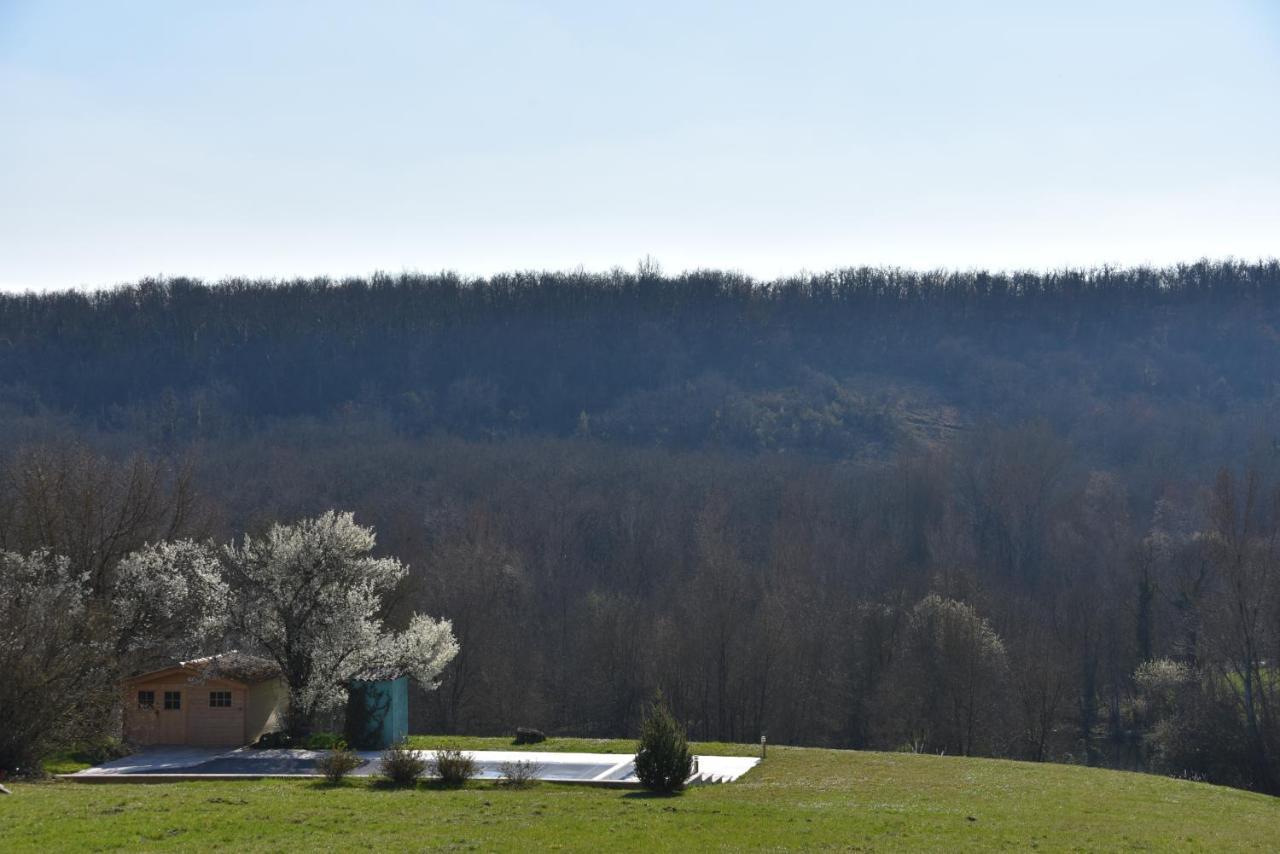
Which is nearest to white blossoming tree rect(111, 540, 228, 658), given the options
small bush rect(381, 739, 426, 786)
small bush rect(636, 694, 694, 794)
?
small bush rect(381, 739, 426, 786)

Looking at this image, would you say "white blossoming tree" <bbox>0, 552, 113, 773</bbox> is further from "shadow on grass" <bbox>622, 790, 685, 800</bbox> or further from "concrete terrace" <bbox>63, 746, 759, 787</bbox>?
"shadow on grass" <bbox>622, 790, 685, 800</bbox>

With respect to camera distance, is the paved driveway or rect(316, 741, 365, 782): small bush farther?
the paved driveway

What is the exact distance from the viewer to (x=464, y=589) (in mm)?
64375

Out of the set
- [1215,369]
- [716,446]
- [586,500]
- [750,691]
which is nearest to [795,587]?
[750,691]

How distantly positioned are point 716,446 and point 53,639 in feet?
268

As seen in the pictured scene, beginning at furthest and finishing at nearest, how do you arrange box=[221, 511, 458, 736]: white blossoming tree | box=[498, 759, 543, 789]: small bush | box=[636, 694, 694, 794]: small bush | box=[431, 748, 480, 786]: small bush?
box=[221, 511, 458, 736]: white blossoming tree, box=[498, 759, 543, 789]: small bush, box=[431, 748, 480, 786]: small bush, box=[636, 694, 694, 794]: small bush

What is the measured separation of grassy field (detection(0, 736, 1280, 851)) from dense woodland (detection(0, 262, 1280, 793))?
21.2 meters

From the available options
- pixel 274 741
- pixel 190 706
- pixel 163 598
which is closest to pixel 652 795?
pixel 274 741

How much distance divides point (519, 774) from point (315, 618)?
10.4 meters

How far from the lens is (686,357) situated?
405 feet

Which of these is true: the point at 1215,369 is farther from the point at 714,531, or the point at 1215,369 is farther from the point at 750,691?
the point at 750,691

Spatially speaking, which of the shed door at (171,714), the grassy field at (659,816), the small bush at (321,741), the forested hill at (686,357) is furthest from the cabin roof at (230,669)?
the forested hill at (686,357)

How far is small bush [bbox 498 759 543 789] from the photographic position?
25.5 meters

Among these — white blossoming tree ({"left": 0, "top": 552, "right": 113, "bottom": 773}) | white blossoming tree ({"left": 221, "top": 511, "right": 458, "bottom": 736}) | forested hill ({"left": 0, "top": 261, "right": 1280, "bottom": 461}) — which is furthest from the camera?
forested hill ({"left": 0, "top": 261, "right": 1280, "bottom": 461})
